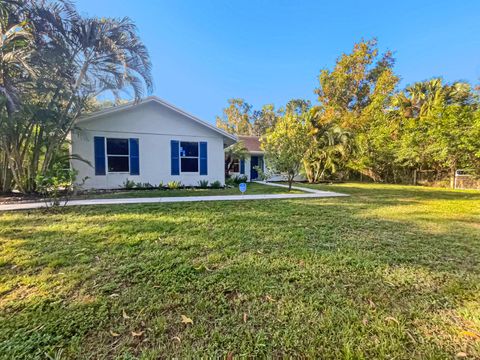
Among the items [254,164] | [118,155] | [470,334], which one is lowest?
[470,334]

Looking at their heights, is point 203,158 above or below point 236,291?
above

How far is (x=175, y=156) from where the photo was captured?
1042 cm

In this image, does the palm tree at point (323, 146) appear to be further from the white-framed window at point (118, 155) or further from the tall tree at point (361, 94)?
the white-framed window at point (118, 155)

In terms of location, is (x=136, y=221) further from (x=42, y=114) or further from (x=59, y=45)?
(x=59, y=45)

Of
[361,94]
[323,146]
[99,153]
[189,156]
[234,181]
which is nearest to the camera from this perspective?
[99,153]

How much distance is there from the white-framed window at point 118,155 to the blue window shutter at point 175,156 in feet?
6.21

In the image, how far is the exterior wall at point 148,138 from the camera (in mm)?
9133

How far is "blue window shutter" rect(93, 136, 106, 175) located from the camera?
921 cm

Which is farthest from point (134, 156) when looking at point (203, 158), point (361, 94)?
point (361, 94)

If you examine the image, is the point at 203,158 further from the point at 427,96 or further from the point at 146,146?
the point at 427,96

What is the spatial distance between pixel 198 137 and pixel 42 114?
5.74 m

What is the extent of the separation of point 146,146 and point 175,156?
4.42 feet

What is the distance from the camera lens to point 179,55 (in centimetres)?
1723

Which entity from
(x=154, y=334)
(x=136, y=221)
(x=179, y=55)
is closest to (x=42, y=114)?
(x=136, y=221)
